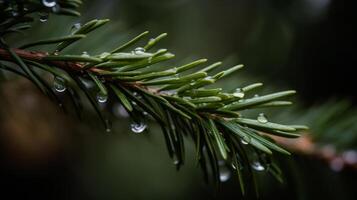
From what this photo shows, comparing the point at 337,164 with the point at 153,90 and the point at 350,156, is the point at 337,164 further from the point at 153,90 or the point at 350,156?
the point at 153,90

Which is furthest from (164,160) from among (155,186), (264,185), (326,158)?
(326,158)

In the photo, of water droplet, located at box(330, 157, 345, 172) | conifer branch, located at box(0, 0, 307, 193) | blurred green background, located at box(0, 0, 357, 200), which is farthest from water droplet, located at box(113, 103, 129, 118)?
water droplet, located at box(330, 157, 345, 172)

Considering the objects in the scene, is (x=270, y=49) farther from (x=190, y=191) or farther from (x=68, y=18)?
(x=68, y=18)

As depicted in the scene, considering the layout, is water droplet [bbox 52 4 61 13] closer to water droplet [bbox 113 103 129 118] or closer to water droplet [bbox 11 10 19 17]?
water droplet [bbox 11 10 19 17]

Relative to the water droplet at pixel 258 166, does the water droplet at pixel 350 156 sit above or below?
below

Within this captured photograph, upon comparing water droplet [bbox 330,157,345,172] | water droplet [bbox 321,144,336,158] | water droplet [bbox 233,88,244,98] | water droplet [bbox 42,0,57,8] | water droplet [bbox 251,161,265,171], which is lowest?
water droplet [bbox 330,157,345,172]

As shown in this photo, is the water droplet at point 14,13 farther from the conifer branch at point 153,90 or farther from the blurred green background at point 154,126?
the blurred green background at point 154,126

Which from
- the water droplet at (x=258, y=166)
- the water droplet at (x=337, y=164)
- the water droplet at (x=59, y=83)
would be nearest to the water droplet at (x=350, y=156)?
the water droplet at (x=337, y=164)

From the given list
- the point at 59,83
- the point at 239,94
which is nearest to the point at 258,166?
the point at 239,94
